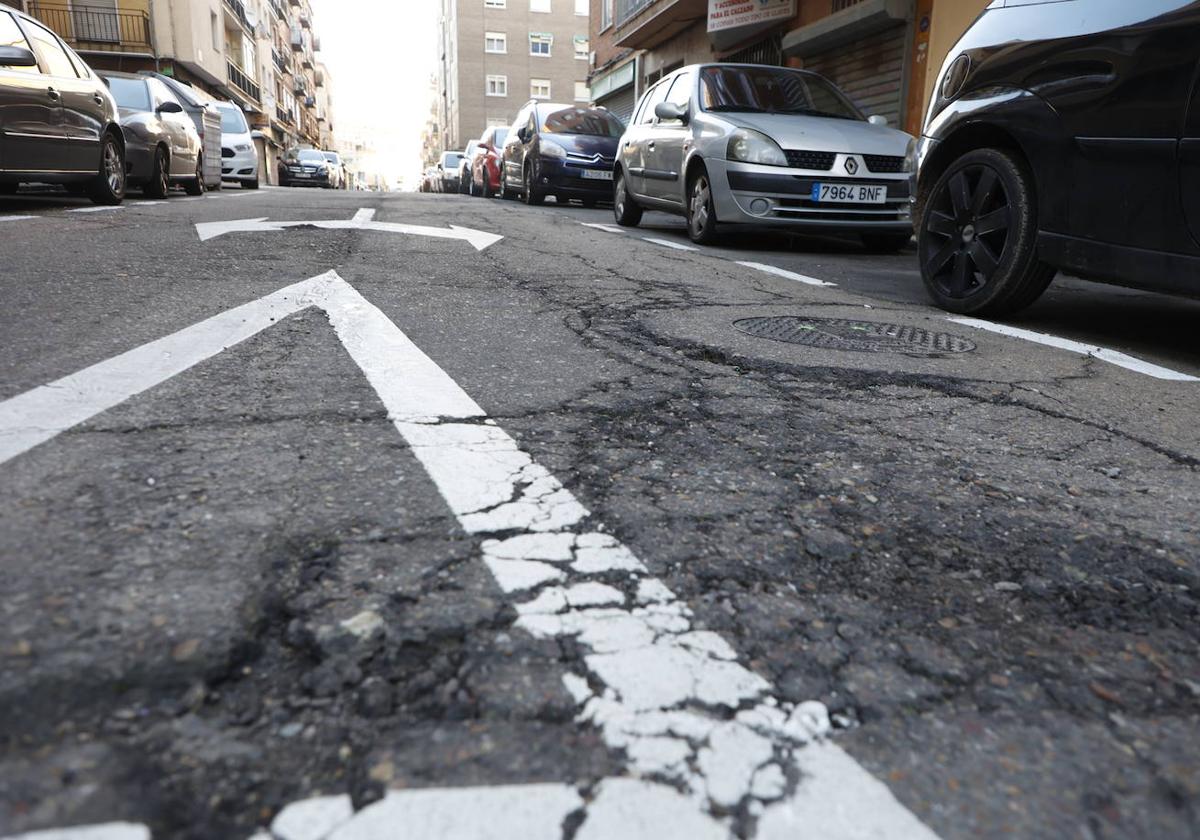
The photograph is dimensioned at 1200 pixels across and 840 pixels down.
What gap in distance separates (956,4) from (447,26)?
67423 millimetres

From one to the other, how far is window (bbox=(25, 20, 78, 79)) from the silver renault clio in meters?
5.69

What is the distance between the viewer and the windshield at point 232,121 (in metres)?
19.6

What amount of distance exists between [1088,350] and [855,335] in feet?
3.34

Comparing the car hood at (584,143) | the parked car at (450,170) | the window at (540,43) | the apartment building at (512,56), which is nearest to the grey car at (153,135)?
the car hood at (584,143)

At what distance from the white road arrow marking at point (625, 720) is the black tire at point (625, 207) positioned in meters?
8.28

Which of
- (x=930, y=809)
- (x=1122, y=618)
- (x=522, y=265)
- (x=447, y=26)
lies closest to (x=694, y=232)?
(x=522, y=265)

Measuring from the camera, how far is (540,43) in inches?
2357

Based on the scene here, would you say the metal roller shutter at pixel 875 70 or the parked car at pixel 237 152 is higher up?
the metal roller shutter at pixel 875 70

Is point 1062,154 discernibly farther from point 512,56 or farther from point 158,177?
point 512,56

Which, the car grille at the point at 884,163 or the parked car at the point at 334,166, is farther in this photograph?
the parked car at the point at 334,166

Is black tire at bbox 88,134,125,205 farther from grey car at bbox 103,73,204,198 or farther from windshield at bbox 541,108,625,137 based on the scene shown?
windshield at bbox 541,108,625,137

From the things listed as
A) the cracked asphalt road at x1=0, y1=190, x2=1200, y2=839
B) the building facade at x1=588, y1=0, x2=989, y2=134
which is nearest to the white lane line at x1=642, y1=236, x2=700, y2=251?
the cracked asphalt road at x1=0, y1=190, x2=1200, y2=839

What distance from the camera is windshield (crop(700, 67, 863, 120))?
8.38 metres

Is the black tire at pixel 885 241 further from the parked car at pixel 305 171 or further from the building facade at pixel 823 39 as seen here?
the parked car at pixel 305 171
